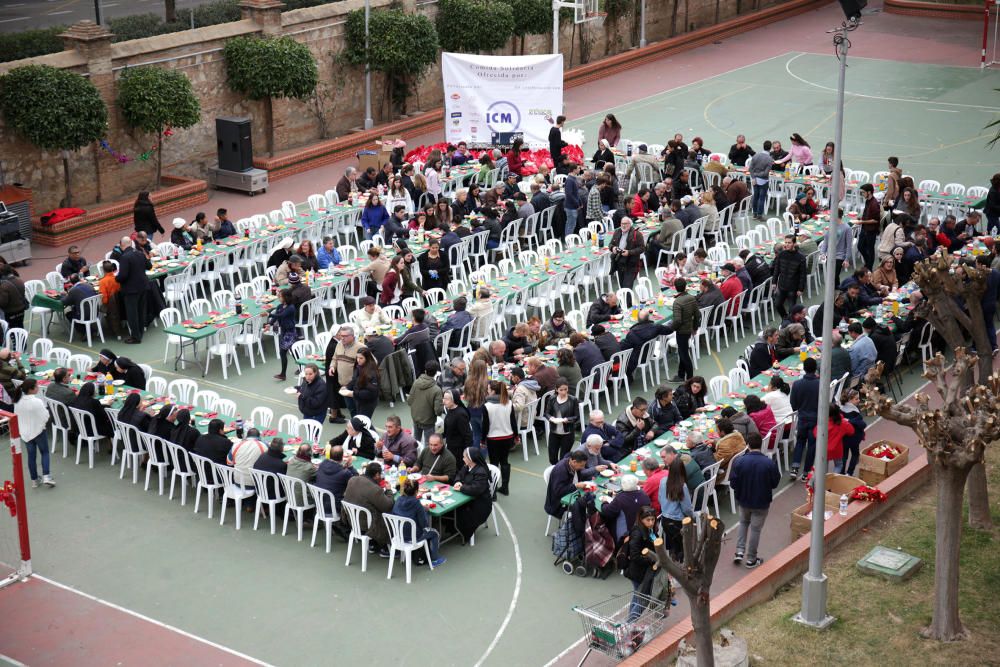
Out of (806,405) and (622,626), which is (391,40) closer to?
(806,405)

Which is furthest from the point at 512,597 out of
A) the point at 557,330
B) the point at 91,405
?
the point at 91,405

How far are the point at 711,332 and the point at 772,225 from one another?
389 cm

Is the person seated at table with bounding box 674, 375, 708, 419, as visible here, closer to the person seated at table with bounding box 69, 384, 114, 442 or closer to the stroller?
the stroller

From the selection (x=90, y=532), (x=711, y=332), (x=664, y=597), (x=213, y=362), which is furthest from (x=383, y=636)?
(x=711, y=332)

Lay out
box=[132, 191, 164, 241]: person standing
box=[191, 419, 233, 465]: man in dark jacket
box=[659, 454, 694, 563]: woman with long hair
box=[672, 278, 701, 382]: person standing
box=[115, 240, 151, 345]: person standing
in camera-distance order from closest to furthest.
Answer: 1. box=[659, 454, 694, 563]: woman with long hair
2. box=[191, 419, 233, 465]: man in dark jacket
3. box=[672, 278, 701, 382]: person standing
4. box=[115, 240, 151, 345]: person standing
5. box=[132, 191, 164, 241]: person standing

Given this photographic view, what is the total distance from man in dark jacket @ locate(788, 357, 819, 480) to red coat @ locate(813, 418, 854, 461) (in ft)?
1.07

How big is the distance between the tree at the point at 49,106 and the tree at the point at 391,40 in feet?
29.2

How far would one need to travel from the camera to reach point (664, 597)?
45.2 ft

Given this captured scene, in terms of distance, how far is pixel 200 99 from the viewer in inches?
1202

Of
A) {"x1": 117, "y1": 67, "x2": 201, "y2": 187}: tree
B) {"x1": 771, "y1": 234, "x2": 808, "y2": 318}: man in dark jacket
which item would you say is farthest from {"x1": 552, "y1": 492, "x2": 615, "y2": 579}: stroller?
{"x1": 117, "y1": 67, "x2": 201, "y2": 187}: tree

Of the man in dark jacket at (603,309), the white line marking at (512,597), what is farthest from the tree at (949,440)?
the man in dark jacket at (603,309)

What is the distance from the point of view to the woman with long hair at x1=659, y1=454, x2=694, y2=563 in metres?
14.1

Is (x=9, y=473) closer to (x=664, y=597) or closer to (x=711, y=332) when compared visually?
(x=664, y=597)

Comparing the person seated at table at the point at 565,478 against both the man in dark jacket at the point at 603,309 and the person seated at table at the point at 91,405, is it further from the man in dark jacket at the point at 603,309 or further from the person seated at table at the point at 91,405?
the person seated at table at the point at 91,405
